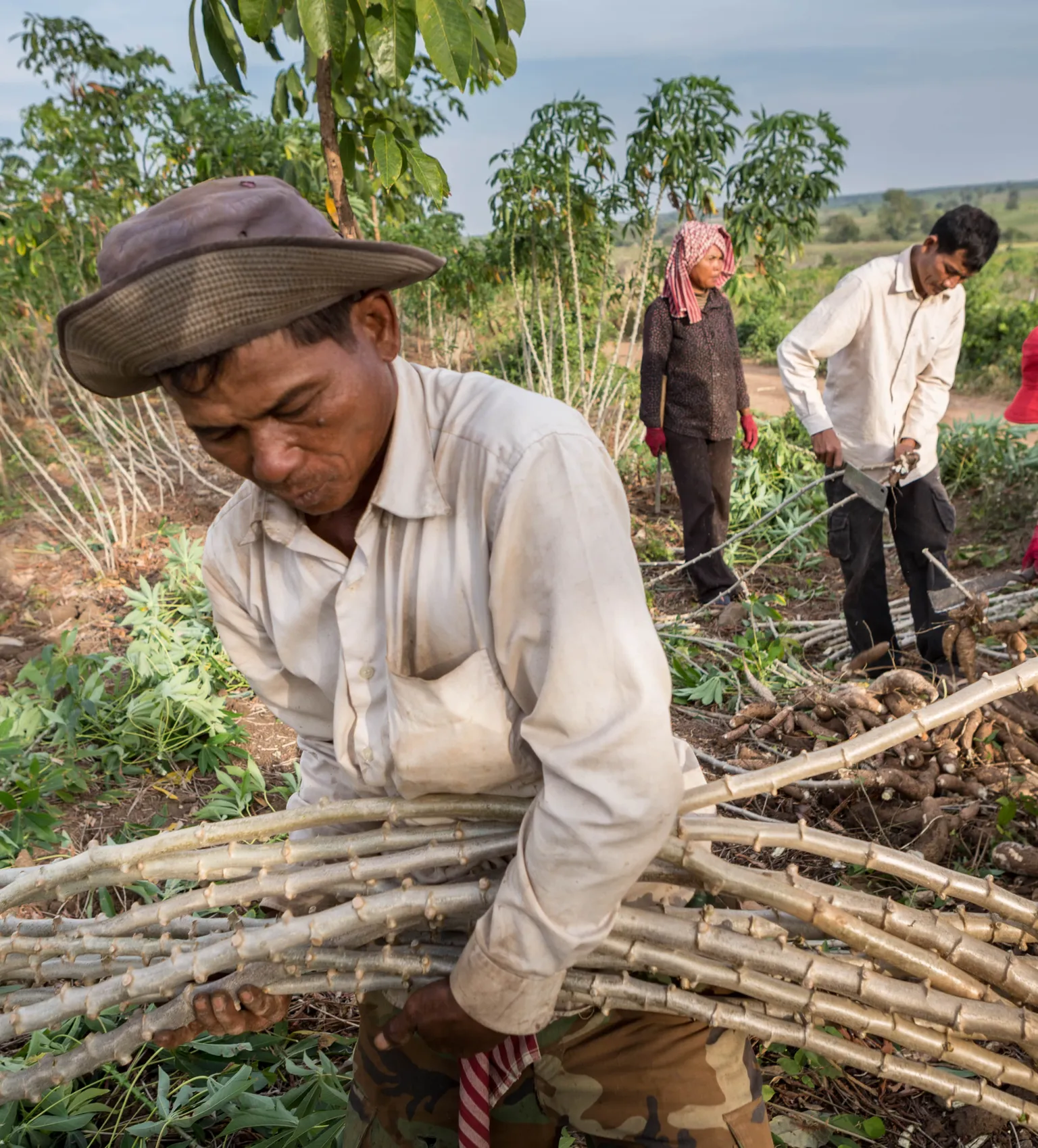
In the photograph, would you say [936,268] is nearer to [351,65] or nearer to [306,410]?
[351,65]

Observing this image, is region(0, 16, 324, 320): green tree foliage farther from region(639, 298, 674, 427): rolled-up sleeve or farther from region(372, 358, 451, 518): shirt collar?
region(372, 358, 451, 518): shirt collar

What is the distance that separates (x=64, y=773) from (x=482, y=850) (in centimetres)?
224

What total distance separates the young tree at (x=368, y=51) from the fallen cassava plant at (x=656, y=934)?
51.9 inches

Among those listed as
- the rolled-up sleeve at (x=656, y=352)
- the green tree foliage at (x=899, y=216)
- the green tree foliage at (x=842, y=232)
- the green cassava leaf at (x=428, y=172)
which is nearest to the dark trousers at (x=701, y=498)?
the rolled-up sleeve at (x=656, y=352)

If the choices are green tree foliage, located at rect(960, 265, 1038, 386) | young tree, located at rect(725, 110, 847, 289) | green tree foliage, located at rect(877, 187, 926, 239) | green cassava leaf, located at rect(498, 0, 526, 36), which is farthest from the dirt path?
green tree foliage, located at rect(877, 187, 926, 239)

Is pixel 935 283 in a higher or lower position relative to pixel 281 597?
higher

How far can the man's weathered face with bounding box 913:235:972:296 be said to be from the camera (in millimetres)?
3406

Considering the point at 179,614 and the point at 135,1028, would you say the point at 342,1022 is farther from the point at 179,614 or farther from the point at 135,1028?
the point at 179,614

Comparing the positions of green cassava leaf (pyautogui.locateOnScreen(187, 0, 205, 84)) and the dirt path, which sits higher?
green cassava leaf (pyautogui.locateOnScreen(187, 0, 205, 84))

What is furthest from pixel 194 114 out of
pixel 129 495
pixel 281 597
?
pixel 281 597

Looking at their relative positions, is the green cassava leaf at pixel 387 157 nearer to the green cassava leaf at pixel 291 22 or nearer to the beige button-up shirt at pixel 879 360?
the green cassava leaf at pixel 291 22

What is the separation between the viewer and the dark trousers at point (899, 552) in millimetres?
3725

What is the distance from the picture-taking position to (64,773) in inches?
116

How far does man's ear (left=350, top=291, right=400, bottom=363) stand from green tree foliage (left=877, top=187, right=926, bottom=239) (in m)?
70.1
